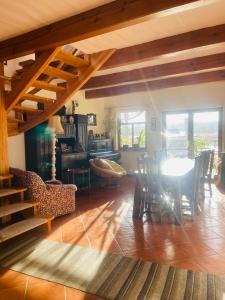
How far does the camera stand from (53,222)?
3.85 metres

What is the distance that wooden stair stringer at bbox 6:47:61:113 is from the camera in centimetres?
309

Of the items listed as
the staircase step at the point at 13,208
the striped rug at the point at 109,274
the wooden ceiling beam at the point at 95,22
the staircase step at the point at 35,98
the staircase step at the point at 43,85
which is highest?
the wooden ceiling beam at the point at 95,22

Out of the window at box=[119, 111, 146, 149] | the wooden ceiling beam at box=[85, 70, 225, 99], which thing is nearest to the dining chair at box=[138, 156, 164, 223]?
the wooden ceiling beam at box=[85, 70, 225, 99]

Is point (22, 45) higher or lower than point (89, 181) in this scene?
higher

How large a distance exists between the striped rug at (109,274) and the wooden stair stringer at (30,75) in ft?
6.87

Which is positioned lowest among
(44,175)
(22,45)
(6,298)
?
(6,298)

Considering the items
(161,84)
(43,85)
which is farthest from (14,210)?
(161,84)

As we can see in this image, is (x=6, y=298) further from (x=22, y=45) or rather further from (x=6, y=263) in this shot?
(x=22, y=45)

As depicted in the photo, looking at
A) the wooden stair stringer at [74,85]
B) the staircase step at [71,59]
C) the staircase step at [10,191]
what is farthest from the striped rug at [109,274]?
the staircase step at [71,59]

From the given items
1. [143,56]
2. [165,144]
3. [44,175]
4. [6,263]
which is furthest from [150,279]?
[165,144]

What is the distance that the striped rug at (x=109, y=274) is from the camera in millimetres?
2078

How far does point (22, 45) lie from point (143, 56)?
5.55 feet

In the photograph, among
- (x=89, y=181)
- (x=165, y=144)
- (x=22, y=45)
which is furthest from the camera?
(x=165, y=144)

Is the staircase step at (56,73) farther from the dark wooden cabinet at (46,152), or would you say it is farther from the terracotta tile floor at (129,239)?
the terracotta tile floor at (129,239)
